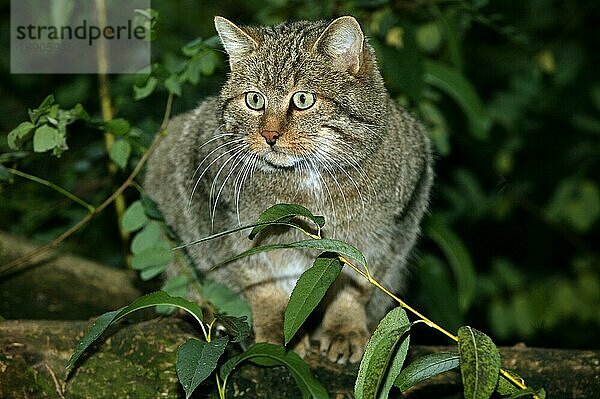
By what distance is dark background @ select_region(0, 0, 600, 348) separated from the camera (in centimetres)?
502

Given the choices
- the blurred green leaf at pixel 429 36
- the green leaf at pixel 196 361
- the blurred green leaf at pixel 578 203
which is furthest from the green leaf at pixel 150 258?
the blurred green leaf at pixel 578 203

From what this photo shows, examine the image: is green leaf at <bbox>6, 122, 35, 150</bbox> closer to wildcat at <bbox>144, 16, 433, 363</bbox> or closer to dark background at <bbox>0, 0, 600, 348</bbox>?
wildcat at <bbox>144, 16, 433, 363</bbox>

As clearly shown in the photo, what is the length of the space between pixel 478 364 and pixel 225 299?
1.50 m

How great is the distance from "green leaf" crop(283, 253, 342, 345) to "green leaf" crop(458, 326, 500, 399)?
41 cm

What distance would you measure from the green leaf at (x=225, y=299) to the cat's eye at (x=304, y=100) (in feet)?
2.94

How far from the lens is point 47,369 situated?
2.98m

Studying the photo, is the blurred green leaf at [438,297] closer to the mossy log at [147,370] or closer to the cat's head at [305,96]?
the mossy log at [147,370]

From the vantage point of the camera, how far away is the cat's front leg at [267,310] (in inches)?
138

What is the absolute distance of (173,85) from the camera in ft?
12.4

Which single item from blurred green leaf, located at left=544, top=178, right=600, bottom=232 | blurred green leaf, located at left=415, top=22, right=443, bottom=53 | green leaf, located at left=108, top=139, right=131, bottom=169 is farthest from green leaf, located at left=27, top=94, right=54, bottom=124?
blurred green leaf, located at left=544, top=178, right=600, bottom=232

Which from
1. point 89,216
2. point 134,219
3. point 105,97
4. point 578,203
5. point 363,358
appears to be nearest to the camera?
point 363,358

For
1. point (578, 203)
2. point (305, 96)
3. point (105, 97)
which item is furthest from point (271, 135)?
point (578, 203)

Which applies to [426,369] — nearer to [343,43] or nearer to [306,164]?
[306,164]

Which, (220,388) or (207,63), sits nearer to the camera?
(220,388)
